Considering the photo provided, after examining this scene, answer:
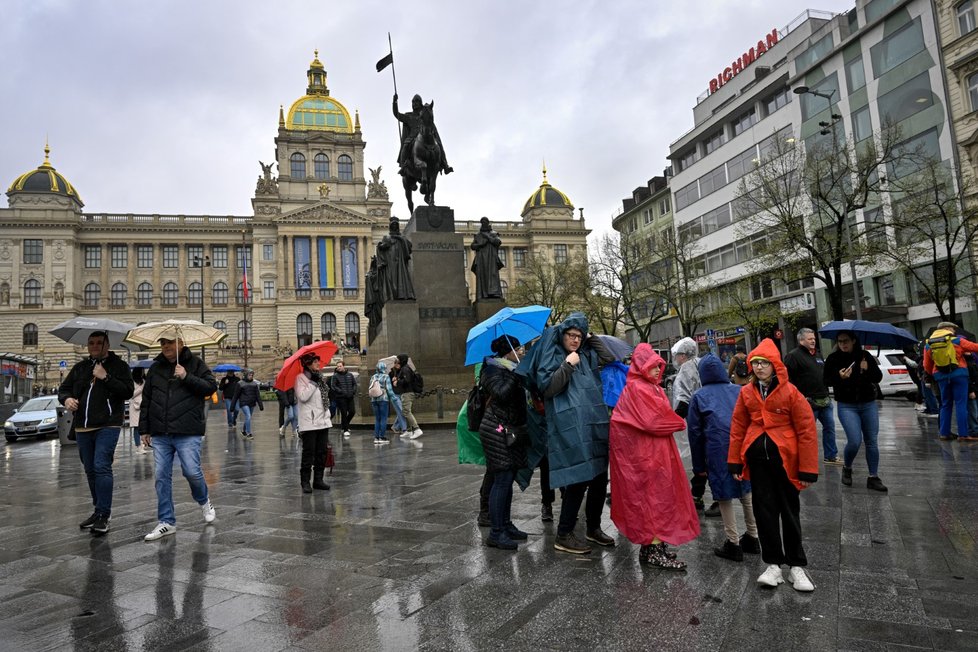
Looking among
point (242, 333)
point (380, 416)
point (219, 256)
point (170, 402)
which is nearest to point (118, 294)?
point (219, 256)

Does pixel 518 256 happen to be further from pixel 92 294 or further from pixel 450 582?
pixel 450 582

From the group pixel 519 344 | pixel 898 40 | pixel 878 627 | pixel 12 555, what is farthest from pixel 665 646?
pixel 898 40

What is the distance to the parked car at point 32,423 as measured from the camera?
19.5 meters

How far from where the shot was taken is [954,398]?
955 cm

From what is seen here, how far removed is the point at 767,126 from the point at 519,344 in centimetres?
4012

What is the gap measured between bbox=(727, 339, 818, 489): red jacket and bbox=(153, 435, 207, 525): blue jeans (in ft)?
15.4

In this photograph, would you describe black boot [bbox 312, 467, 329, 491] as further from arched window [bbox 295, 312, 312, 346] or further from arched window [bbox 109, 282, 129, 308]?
arched window [bbox 109, 282, 129, 308]

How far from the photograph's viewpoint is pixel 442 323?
1617 cm

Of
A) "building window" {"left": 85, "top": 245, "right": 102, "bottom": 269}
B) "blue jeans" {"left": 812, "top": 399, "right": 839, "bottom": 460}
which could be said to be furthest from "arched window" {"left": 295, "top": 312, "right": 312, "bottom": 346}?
"blue jeans" {"left": 812, "top": 399, "right": 839, "bottom": 460}

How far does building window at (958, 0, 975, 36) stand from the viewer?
2692 cm

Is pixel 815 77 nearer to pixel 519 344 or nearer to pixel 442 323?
pixel 442 323

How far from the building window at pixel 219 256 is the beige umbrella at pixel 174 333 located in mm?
72445

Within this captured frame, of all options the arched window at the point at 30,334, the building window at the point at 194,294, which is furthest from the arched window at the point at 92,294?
the building window at the point at 194,294

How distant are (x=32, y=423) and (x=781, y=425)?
2299cm
